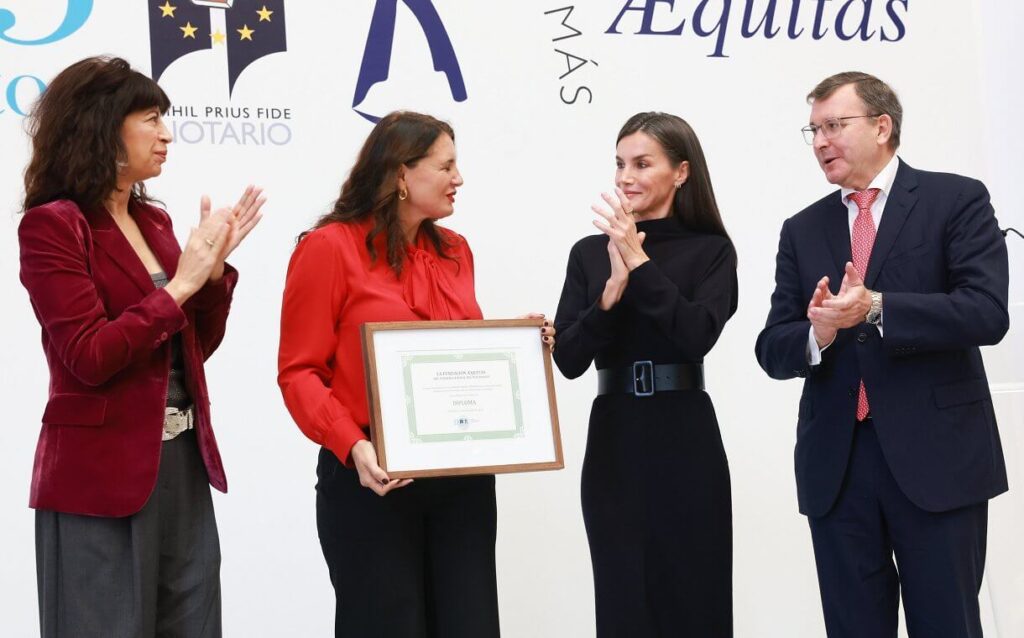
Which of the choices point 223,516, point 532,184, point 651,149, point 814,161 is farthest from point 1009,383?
point 223,516

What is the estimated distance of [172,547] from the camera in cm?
242

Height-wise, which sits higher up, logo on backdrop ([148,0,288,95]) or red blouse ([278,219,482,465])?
logo on backdrop ([148,0,288,95])

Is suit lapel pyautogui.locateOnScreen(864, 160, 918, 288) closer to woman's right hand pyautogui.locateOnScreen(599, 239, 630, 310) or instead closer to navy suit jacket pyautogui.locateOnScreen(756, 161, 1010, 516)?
navy suit jacket pyautogui.locateOnScreen(756, 161, 1010, 516)

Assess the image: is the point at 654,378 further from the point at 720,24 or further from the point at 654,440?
the point at 720,24

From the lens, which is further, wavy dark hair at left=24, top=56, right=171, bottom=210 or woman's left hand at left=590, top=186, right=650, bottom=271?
woman's left hand at left=590, top=186, right=650, bottom=271

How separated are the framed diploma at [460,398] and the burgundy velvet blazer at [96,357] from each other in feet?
1.47

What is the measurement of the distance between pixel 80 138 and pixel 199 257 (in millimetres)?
331

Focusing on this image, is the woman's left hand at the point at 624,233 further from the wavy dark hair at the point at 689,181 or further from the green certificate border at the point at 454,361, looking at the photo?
the green certificate border at the point at 454,361

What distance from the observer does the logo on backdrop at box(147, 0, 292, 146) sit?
12.6 ft

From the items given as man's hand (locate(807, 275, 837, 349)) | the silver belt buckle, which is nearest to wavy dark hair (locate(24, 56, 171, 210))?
the silver belt buckle

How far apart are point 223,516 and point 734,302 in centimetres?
191

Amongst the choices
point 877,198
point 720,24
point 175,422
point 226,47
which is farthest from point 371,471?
point 720,24

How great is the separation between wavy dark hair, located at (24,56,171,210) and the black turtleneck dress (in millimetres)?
1101

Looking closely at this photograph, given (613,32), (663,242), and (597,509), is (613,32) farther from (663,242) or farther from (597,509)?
(597,509)
